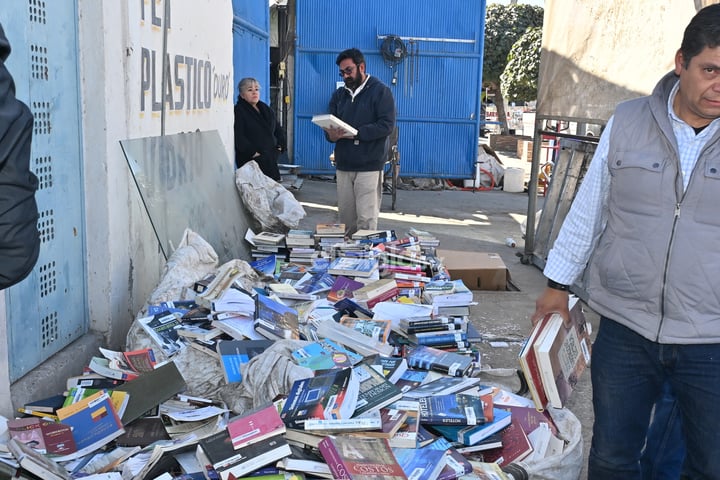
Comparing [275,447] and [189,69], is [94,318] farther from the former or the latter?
[189,69]

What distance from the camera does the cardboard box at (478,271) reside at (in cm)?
626

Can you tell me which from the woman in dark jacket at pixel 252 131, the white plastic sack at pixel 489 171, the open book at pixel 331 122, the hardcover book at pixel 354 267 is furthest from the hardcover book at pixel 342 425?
the white plastic sack at pixel 489 171

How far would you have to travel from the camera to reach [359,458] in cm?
241

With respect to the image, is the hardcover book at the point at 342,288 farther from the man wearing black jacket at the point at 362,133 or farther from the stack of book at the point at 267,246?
the man wearing black jacket at the point at 362,133

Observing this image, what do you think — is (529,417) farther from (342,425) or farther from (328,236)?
(328,236)

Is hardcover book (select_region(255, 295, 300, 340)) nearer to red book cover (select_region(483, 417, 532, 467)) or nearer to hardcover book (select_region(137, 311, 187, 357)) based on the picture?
hardcover book (select_region(137, 311, 187, 357))

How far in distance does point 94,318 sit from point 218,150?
8.43 feet

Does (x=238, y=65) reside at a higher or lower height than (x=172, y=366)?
higher

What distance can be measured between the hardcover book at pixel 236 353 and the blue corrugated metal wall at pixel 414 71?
10059 mm

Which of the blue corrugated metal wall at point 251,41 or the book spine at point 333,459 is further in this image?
the blue corrugated metal wall at point 251,41

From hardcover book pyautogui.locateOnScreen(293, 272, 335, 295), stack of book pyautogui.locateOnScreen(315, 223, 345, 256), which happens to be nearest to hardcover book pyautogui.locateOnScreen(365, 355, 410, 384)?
hardcover book pyautogui.locateOnScreen(293, 272, 335, 295)

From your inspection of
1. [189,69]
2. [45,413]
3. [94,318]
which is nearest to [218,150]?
[189,69]

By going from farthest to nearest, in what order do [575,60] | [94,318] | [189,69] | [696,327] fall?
[575,60] → [189,69] → [94,318] → [696,327]

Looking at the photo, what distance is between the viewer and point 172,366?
10.3 feet
